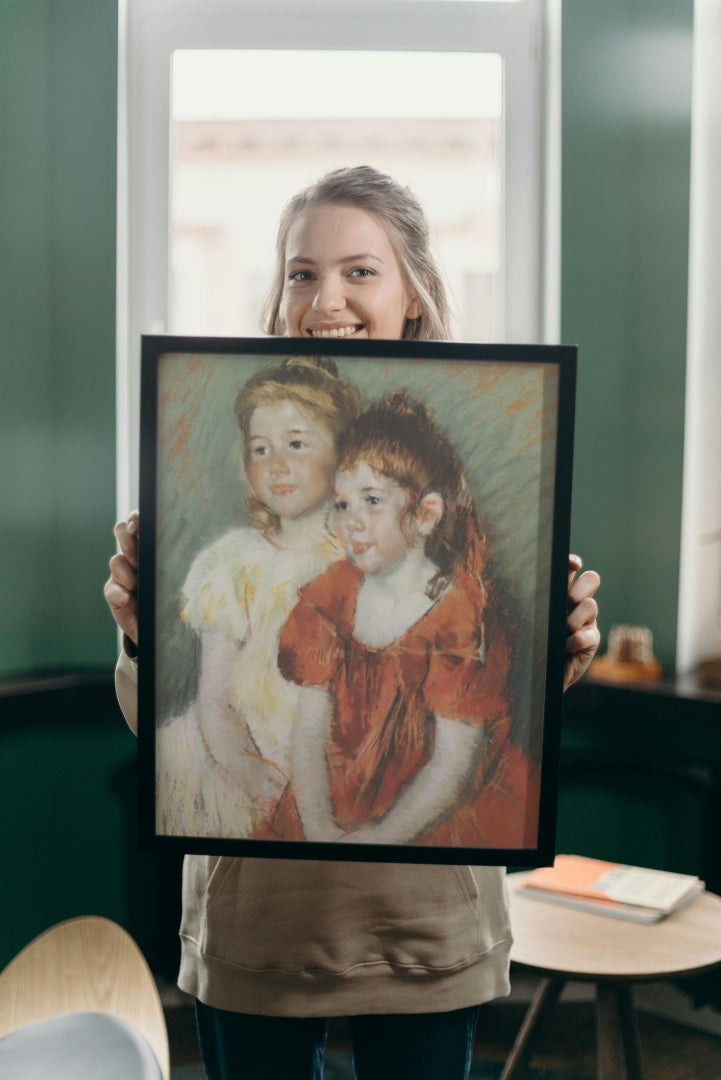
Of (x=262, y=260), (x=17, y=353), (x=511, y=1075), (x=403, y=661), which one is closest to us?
(x=403, y=661)

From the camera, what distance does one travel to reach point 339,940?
104cm

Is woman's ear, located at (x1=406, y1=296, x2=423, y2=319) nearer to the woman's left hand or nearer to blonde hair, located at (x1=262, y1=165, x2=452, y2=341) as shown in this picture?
blonde hair, located at (x1=262, y1=165, x2=452, y2=341)

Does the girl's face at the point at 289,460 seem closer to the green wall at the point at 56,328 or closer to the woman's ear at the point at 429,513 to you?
the woman's ear at the point at 429,513

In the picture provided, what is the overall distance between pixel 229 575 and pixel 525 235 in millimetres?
1947

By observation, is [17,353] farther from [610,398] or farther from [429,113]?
[610,398]

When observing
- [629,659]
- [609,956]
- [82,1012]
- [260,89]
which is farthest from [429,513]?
[260,89]

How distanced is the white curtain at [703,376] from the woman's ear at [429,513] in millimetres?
1799

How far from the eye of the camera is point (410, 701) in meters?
0.96

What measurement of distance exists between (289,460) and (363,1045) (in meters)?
Answer: 0.61

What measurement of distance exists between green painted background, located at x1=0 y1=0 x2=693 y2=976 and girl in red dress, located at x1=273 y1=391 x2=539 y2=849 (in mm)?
1649

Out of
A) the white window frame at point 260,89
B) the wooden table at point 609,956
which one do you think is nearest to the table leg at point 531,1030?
the wooden table at point 609,956

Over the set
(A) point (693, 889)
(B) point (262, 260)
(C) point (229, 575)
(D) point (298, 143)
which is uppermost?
(D) point (298, 143)

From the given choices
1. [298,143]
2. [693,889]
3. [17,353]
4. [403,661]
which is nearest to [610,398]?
[298,143]

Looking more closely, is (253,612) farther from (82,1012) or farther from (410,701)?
(82,1012)
